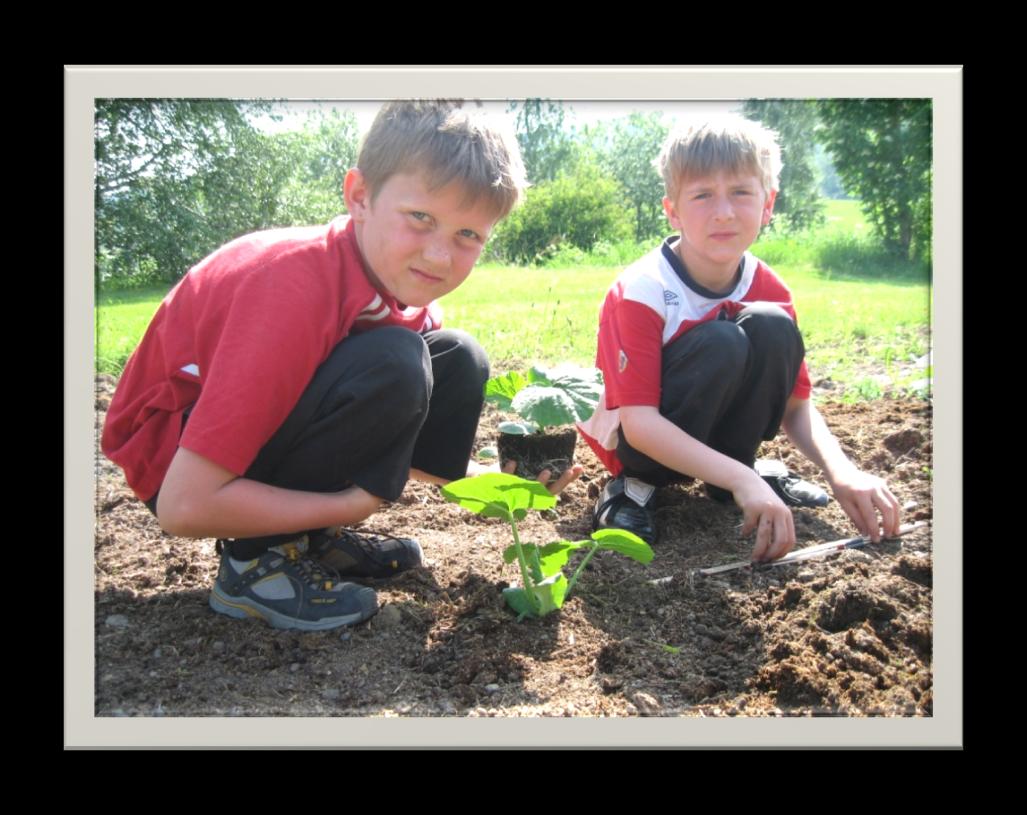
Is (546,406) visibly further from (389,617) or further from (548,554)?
(389,617)

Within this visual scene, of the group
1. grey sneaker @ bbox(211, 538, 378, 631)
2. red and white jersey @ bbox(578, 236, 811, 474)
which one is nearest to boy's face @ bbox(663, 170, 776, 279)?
red and white jersey @ bbox(578, 236, 811, 474)

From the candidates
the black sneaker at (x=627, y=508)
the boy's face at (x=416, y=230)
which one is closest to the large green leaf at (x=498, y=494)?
the boy's face at (x=416, y=230)

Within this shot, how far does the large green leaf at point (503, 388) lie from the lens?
2693mm

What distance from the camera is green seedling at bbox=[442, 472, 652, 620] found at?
1.97 m

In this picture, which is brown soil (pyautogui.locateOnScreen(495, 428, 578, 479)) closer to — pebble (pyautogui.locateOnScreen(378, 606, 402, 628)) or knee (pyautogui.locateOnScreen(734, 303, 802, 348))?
knee (pyautogui.locateOnScreen(734, 303, 802, 348))

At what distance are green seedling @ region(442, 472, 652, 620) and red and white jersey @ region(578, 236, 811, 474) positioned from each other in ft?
1.51

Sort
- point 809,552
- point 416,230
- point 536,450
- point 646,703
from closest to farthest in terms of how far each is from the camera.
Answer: point 646,703 < point 416,230 < point 809,552 < point 536,450

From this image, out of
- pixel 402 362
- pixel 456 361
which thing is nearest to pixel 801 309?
pixel 456 361

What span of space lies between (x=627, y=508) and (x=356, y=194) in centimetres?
103

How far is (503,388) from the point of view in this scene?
2715mm

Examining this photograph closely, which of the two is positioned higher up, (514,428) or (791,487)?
(514,428)

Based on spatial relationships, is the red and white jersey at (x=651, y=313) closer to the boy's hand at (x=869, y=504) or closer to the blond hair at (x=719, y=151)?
the blond hair at (x=719, y=151)
